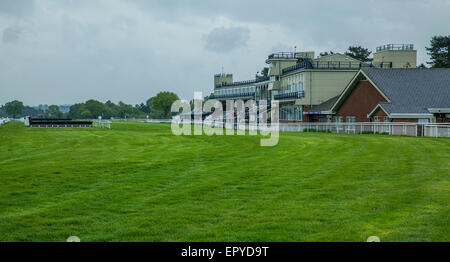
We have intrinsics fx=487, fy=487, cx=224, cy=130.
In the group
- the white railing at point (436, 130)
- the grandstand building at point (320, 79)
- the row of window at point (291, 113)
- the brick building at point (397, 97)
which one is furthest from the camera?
the row of window at point (291, 113)

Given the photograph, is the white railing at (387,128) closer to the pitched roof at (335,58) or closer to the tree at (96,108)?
the pitched roof at (335,58)

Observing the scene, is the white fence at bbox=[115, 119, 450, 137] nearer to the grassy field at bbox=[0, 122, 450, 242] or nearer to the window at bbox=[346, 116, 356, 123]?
the window at bbox=[346, 116, 356, 123]

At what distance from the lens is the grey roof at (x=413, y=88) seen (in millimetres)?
40344

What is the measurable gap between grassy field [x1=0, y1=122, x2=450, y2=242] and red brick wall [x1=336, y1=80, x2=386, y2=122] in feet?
93.5

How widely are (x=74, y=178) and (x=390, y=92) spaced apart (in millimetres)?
35390

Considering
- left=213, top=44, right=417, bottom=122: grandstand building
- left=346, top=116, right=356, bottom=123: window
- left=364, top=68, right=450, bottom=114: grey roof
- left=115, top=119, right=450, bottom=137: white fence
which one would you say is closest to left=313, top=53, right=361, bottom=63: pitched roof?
left=213, top=44, right=417, bottom=122: grandstand building

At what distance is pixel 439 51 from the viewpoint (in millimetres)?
89938

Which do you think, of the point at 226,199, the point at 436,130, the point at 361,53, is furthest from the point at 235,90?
the point at 226,199

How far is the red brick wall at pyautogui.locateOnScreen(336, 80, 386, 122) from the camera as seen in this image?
45.6 metres

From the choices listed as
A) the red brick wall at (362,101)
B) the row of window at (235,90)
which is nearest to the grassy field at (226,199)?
the red brick wall at (362,101)

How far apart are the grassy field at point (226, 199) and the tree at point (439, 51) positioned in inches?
3021

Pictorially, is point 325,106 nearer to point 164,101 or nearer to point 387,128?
point 387,128
